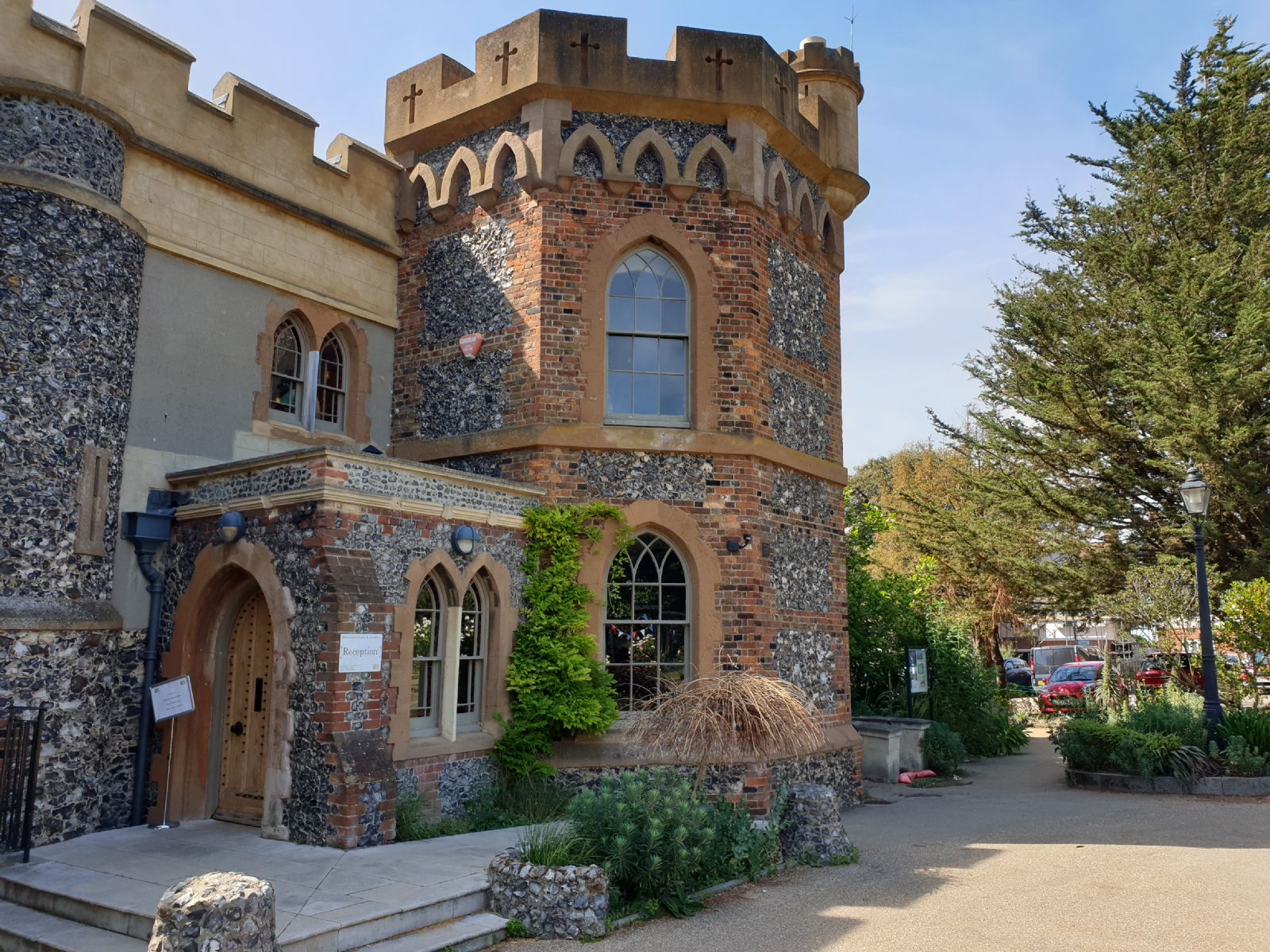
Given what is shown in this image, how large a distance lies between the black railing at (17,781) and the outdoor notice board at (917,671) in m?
12.8

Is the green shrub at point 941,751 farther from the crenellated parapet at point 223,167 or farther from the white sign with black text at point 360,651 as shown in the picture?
the crenellated parapet at point 223,167

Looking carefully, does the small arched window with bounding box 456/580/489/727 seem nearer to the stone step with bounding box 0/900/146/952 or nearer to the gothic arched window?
the gothic arched window

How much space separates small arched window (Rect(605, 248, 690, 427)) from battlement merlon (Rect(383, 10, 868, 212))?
75.5 inches

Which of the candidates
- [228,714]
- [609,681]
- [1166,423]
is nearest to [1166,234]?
[1166,423]

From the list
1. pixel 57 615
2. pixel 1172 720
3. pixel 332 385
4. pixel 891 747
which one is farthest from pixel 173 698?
pixel 1172 720

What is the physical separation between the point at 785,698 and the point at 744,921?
1991 millimetres

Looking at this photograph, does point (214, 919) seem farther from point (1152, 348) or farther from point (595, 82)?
point (1152, 348)

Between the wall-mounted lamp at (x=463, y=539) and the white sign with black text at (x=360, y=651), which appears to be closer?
the white sign with black text at (x=360, y=651)

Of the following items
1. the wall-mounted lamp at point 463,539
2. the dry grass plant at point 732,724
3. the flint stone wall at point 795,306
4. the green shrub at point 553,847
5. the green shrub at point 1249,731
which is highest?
the flint stone wall at point 795,306

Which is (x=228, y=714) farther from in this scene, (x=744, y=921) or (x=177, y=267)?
(x=744, y=921)

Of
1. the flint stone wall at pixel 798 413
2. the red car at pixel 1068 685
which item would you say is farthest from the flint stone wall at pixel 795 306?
the red car at pixel 1068 685

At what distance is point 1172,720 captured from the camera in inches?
564

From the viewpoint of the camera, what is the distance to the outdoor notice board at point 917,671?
54.9ft

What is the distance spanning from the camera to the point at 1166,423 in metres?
20.3
